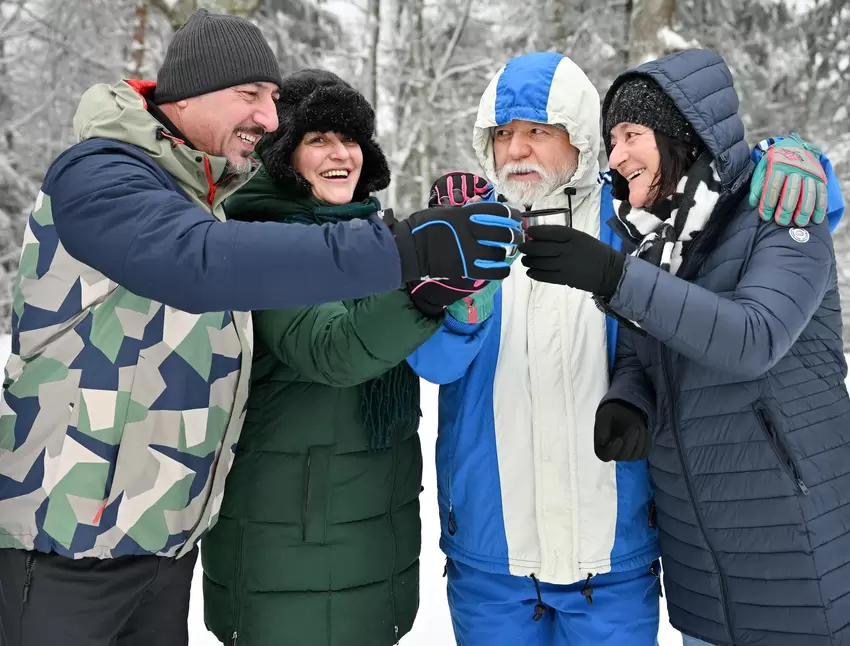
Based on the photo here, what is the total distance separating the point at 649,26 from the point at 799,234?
711 centimetres

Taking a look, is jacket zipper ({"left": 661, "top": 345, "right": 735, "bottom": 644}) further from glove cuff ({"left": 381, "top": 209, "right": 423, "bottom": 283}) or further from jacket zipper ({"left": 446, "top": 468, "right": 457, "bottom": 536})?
glove cuff ({"left": 381, "top": 209, "right": 423, "bottom": 283})

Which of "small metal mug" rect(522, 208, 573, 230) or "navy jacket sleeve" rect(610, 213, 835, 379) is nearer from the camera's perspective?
"navy jacket sleeve" rect(610, 213, 835, 379)

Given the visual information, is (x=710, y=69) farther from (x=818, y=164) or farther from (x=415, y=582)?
(x=415, y=582)

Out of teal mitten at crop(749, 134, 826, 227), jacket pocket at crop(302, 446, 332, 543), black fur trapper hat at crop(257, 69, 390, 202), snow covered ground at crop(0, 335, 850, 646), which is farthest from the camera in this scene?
snow covered ground at crop(0, 335, 850, 646)

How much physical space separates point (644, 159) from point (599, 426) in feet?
2.15

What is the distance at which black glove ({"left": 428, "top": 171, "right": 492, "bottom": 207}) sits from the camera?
1.97 m

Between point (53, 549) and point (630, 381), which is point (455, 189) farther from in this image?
point (53, 549)

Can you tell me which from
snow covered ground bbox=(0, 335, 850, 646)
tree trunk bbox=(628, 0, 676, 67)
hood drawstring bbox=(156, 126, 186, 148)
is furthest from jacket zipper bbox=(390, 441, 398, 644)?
tree trunk bbox=(628, 0, 676, 67)

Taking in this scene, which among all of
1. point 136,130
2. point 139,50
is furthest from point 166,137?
point 139,50

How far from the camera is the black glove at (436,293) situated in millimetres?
1617

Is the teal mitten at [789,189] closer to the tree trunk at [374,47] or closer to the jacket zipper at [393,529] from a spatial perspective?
the jacket zipper at [393,529]

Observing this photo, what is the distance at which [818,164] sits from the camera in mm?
1751

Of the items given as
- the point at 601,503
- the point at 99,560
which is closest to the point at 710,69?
the point at 601,503

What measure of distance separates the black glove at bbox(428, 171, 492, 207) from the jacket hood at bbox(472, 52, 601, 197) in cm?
23
